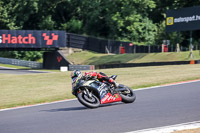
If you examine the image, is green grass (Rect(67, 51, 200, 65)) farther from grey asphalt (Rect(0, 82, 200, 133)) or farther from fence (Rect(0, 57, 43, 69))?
grey asphalt (Rect(0, 82, 200, 133))

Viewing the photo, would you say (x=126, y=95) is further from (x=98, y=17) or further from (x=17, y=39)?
(x=98, y=17)

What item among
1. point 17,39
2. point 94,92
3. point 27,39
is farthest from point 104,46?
point 94,92

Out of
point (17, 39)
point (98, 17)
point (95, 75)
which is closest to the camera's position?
point (95, 75)

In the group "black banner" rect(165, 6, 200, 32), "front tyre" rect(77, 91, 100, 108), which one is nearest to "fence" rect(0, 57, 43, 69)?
"black banner" rect(165, 6, 200, 32)

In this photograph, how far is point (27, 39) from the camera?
47.3 m

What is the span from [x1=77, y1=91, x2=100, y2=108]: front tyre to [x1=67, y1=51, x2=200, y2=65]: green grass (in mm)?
23363

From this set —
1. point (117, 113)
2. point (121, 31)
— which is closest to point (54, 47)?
point (121, 31)

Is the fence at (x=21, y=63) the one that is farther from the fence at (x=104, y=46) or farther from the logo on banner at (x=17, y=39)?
the logo on banner at (x=17, y=39)

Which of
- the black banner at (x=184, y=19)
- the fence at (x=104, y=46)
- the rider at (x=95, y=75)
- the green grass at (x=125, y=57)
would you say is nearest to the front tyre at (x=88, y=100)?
the rider at (x=95, y=75)

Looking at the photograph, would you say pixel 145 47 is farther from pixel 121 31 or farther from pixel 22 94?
pixel 22 94

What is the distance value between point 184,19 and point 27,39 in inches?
832

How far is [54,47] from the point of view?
157 ft

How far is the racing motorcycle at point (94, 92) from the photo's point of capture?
11.2 metres

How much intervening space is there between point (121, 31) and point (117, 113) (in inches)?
1950
